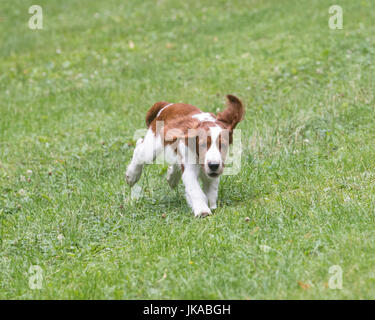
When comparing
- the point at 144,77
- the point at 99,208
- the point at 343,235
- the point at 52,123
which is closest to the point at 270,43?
the point at 144,77

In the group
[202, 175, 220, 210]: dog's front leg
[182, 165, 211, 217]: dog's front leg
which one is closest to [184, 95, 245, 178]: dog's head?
[182, 165, 211, 217]: dog's front leg

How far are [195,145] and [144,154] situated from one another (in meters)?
0.85

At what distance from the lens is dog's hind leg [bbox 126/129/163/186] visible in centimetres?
589

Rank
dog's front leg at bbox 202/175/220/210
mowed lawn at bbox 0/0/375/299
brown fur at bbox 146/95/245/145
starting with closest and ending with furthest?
mowed lawn at bbox 0/0/375/299
brown fur at bbox 146/95/245/145
dog's front leg at bbox 202/175/220/210

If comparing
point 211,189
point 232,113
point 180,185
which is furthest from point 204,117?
point 180,185

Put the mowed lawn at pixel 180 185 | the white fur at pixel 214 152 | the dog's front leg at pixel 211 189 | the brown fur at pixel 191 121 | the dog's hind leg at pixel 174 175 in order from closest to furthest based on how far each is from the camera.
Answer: the mowed lawn at pixel 180 185 < the white fur at pixel 214 152 < the brown fur at pixel 191 121 < the dog's front leg at pixel 211 189 < the dog's hind leg at pixel 174 175

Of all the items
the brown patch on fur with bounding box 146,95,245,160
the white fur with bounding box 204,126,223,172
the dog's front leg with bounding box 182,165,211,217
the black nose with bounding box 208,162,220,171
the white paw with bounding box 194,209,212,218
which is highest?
the brown patch on fur with bounding box 146,95,245,160

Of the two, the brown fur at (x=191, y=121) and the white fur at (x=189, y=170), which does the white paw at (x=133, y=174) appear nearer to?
the white fur at (x=189, y=170)

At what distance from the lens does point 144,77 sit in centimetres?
1134

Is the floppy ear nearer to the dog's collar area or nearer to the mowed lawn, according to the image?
the dog's collar area

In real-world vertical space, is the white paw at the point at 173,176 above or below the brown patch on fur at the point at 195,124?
below

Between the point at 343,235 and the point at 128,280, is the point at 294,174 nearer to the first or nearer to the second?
the point at 343,235

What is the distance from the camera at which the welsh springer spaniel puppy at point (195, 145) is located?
511 cm

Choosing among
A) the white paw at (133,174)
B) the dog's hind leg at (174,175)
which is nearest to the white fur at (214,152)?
the dog's hind leg at (174,175)
